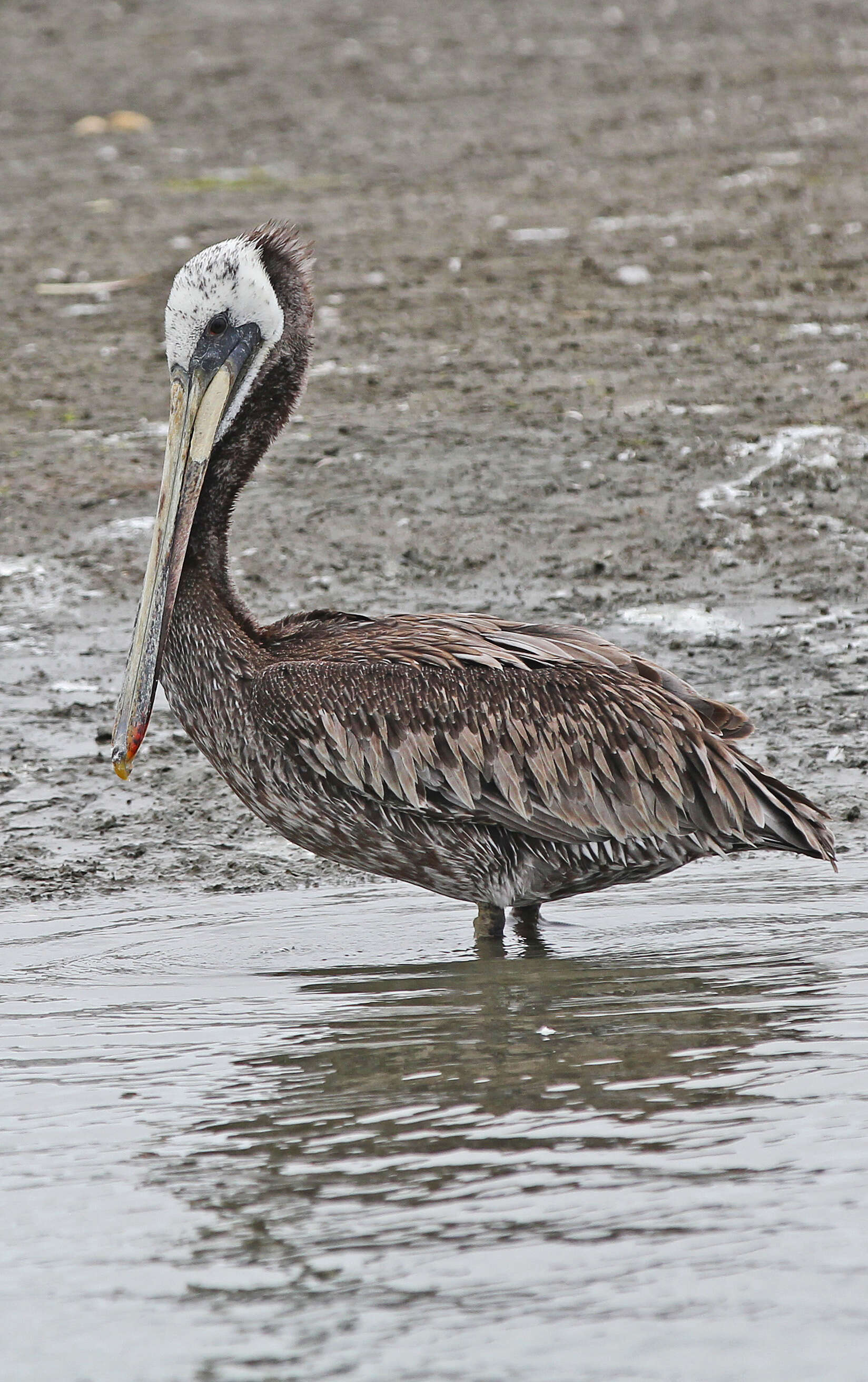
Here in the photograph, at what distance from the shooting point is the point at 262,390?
5535 mm

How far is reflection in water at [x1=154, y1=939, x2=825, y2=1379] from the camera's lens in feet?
11.5

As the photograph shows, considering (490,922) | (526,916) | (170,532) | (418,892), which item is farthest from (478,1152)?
(170,532)

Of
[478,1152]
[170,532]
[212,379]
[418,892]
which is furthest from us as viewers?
[418,892]

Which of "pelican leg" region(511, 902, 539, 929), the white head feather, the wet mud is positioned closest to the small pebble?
the wet mud

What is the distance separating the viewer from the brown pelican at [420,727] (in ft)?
16.7

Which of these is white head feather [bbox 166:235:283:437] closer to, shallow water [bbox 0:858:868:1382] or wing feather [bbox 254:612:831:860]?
wing feather [bbox 254:612:831:860]

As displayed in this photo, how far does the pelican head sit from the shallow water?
75 cm

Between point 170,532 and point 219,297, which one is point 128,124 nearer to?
point 219,297

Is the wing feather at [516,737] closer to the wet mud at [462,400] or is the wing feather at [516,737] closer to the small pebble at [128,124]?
the wet mud at [462,400]

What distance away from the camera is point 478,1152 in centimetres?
405

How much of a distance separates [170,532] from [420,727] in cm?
89

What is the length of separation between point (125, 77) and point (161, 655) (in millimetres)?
13076

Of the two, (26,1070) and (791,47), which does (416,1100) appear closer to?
(26,1070)

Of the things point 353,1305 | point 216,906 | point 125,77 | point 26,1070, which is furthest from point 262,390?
point 125,77
